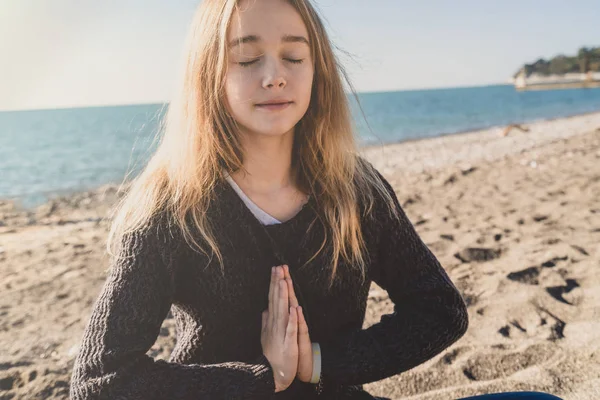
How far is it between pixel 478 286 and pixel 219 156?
2455 millimetres

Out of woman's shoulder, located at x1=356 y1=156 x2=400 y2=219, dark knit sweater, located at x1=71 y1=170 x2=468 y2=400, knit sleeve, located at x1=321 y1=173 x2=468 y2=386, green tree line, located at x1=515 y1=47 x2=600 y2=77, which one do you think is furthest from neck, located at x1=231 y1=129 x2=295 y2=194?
green tree line, located at x1=515 y1=47 x2=600 y2=77

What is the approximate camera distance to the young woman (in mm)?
1376

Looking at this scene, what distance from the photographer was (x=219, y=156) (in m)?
1.60

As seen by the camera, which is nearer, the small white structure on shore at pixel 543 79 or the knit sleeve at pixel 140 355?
the knit sleeve at pixel 140 355

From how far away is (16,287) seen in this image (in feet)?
14.2

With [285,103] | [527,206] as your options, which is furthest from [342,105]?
[527,206]

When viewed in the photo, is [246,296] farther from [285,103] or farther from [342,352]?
[285,103]

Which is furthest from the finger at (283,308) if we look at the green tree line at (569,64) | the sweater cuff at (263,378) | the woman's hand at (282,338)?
the green tree line at (569,64)

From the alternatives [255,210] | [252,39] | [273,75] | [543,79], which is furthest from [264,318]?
[543,79]

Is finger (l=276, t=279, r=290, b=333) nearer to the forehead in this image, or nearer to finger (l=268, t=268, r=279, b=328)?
finger (l=268, t=268, r=279, b=328)

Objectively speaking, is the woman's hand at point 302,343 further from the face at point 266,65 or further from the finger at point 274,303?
the face at point 266,65

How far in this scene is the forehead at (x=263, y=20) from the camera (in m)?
1.47

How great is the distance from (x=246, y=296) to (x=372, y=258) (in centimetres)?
42

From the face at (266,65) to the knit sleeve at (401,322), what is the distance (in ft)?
1.51
